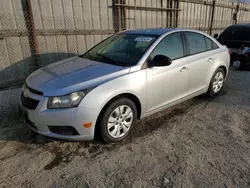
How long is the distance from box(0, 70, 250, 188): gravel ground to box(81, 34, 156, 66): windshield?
113 centimetres

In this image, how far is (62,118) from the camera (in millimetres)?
2523

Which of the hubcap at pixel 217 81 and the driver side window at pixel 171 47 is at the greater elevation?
the driver side window at pixel 171 47

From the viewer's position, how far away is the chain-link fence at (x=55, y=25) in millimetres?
4312

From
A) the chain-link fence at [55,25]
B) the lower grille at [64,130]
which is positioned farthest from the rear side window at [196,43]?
the chain-link fence at [55,25]

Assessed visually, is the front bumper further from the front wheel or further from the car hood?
the front wheel

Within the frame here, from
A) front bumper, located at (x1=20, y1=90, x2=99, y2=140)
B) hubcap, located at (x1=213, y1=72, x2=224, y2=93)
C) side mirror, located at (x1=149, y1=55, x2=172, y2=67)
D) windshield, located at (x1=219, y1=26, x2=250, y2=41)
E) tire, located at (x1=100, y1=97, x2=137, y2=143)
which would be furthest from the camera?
windshield, located at (x1=219, y1=26, x2=250, y2=41)

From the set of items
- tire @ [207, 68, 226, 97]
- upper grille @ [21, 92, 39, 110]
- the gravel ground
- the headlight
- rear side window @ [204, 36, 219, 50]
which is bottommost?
→ the gravel ground

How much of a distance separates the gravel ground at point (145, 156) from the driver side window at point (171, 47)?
110 cm

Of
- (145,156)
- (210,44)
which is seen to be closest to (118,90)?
(145,156)

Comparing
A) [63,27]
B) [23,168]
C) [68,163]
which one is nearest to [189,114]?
[68,163]

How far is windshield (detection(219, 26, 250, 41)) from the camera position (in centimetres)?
696

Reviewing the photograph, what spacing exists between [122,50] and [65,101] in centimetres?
144

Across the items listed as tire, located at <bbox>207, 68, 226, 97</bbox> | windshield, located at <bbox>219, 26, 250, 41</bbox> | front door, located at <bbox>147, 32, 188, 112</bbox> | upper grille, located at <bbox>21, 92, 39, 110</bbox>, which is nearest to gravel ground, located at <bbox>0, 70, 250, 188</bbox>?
front door, located at <bbox>147, 32, 188, 112</bbox>

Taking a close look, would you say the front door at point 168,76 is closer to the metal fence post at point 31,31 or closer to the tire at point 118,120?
the tire at point 118,120
